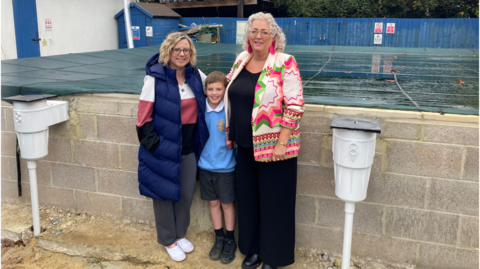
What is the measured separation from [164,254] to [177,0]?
16.5 meters

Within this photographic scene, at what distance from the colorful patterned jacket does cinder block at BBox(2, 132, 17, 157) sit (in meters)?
2.67

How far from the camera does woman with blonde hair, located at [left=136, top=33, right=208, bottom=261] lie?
2.84 m

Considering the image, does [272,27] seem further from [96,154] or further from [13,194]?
[13,194]

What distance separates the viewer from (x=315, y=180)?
3.20 meters

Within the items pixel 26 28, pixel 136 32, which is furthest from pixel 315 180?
pixel 136 32

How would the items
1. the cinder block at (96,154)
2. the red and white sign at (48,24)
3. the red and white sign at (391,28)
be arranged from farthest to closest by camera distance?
1. the red and white sign at (391,28)
2. the red and white sign at (48,24)
3. the cinder block at (96,154)

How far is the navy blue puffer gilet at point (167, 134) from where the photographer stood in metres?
2.85

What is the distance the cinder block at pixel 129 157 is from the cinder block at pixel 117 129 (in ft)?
0.18

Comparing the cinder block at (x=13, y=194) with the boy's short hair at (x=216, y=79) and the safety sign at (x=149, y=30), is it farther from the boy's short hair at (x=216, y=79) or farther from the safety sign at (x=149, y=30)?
the safety sign at (x=149, y=30)

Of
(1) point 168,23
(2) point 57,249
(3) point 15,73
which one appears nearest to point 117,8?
(1) point 168,23

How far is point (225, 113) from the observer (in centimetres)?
291

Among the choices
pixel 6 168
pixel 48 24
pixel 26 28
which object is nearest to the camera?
pixel 6 168

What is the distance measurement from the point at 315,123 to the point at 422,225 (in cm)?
109

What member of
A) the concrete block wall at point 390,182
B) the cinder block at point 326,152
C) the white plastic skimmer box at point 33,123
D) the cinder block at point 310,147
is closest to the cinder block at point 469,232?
the concrete block wall at point 390,182
